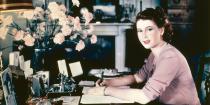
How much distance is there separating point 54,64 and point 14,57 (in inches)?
25.5

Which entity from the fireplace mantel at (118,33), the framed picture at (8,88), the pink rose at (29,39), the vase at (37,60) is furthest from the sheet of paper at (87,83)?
the fireplace mantel at (118,33)

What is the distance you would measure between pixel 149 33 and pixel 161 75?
38cm

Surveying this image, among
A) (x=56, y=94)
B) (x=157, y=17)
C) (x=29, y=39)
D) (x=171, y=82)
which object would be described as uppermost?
(x=157, y=17)

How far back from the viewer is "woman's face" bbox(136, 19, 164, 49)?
Answer: 2.14 metres

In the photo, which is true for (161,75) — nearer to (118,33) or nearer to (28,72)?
(28,72)

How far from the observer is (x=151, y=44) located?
2160 millimetres

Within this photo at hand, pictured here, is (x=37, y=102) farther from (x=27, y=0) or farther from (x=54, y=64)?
(x=54, y=64)

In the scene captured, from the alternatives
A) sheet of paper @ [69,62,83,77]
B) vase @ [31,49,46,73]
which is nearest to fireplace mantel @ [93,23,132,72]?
sheet of paper @ [69,62,83,77]

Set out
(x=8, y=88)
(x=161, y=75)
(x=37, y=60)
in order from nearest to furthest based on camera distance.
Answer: (x=8, y=88)
(x=161, y=75)
(x=37, y=60)

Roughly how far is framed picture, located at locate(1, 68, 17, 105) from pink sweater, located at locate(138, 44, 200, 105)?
2.65 ft

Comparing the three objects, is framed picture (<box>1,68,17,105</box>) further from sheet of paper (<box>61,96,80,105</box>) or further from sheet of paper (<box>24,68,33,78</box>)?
sheet of paper (<box>24,68,33,78</box>)

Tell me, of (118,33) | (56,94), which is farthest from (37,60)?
(118,33)

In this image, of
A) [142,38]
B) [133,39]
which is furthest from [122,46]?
[142,38]

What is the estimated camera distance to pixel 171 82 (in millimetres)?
1983
